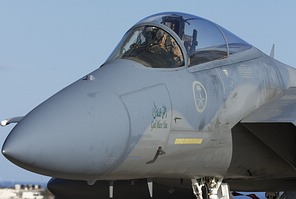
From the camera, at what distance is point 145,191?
38.2 feet

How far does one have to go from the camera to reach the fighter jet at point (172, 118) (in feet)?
22.0

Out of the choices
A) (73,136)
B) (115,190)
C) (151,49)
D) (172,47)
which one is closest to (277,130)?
(172,47)

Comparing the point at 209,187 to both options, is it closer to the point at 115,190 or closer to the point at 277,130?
the point at 277,130

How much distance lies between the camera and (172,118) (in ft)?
25.4

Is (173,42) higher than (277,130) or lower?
higher

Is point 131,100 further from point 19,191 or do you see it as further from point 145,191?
point 19,191

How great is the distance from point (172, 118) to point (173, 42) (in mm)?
1166

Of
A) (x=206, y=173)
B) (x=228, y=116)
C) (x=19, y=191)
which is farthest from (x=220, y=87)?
(x=19, y=191)

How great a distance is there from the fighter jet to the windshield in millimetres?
14

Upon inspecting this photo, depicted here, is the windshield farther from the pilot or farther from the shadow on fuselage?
the shadow on fuselage

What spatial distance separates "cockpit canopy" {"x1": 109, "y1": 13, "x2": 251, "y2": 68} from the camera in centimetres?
831

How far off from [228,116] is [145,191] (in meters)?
3.39

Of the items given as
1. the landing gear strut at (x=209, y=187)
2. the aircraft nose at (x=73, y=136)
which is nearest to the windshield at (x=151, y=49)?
the aircraft nose at (x=73, y=136)

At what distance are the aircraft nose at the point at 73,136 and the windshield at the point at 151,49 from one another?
1.15m
